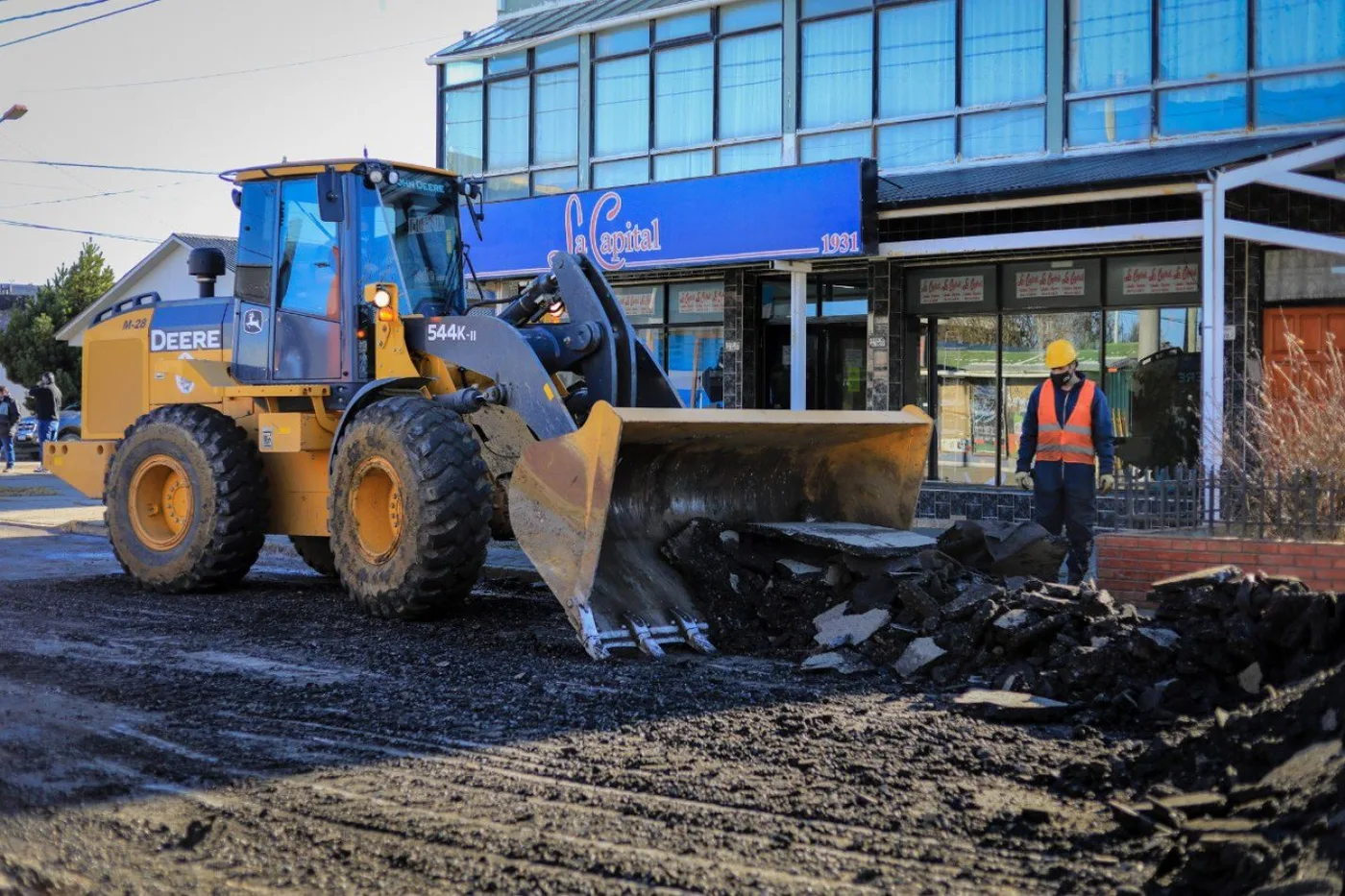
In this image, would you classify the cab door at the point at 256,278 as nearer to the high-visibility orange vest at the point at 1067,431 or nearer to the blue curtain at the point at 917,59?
the high-visibility orange vest at the point at 1067,431

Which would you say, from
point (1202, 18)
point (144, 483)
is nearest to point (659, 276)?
point (1202, 18)

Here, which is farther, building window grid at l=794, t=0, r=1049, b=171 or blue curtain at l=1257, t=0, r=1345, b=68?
building window grid at l=794, t=0, r=1049, b=171

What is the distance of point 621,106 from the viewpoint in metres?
20.1

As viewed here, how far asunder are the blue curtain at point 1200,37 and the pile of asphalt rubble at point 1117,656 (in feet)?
27.3

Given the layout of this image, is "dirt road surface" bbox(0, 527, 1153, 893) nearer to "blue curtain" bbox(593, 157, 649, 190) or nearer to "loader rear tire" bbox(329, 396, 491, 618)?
"loader rear tire" bbox(329, 396, 491, 618)

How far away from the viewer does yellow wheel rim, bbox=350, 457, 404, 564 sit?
29.8 feet

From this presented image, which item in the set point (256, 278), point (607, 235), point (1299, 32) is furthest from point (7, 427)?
point (1299, 32)

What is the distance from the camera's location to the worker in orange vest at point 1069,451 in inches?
415

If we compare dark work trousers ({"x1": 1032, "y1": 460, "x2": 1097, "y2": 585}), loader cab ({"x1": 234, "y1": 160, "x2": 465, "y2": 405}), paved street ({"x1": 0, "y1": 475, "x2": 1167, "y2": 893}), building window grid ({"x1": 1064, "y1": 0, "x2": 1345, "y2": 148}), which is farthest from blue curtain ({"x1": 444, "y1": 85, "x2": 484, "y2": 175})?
paved street ({"x1": 0, "y1": 475, "x2": 1167, "y2": 893})

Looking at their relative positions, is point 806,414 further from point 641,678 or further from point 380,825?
point 380,825

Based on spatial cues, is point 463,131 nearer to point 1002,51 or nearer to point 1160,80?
point 1002,51

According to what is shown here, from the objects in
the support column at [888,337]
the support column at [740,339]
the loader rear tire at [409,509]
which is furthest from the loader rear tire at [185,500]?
the support column at [740,339]

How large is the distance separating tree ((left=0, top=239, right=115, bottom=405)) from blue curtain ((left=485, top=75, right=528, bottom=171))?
29.8m

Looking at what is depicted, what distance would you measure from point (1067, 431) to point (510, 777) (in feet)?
21.1
